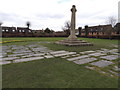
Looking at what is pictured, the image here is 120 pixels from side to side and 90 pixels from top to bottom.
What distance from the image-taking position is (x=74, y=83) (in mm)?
2133

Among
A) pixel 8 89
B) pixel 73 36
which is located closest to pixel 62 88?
pixel 8 89

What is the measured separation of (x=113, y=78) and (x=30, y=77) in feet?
8.08

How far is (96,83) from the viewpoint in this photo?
84.4 inches

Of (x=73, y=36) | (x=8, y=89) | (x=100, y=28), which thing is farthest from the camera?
(x=100, y=28)

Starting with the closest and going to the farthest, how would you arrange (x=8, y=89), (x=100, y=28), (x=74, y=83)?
(x=8, y=89), (x=74, y=83), (x=100, y=28)

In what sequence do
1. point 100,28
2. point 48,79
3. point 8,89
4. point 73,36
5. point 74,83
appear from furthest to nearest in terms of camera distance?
point 100,28 → point 73,36 → point 48,79 → point 74,83 → point 8,89

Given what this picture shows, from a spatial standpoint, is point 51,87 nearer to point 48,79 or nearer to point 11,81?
point 48,79

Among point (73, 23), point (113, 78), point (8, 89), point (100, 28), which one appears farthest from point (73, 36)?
point (100, 28)

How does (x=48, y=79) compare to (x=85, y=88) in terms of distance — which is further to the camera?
(x=48, y=79)

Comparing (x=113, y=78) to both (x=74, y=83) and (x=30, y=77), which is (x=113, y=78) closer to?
(x=74, y=83)

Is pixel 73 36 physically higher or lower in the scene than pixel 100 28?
lower

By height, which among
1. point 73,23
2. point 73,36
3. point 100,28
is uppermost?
point 100,28

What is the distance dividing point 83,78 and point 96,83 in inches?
14.4

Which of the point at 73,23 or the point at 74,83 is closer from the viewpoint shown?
the point at 74,83
